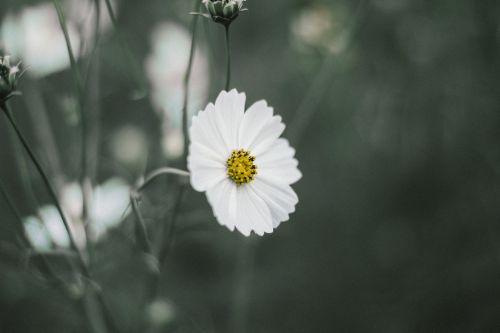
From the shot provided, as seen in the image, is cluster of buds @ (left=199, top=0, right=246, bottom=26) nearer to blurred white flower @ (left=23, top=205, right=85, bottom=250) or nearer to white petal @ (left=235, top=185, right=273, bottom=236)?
white petal @ (left=235, top=185, right=273, bottom=236)

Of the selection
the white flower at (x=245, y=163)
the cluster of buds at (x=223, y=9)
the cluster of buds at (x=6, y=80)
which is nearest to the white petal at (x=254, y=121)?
the white flower at (x=245, y=163)

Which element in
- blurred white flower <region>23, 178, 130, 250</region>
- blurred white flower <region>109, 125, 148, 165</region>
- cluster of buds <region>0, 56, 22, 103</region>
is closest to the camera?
cluster of buds <region>0, 56, 22, 103</region>

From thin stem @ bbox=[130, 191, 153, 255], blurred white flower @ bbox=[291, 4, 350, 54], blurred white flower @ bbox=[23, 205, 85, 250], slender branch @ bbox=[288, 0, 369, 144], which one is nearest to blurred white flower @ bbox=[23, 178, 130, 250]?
blurred white flower @ bbox=[23, 205, 85, 250]

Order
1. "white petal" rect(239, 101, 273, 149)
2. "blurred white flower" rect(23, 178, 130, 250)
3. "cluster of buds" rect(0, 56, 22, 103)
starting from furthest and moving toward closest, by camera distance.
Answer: "blurred white flower" rect(23, 178, 130, 250) < "white petal" rect(239, 101, 273, 149) < "cluster of buds" rect(0, 56, 22, 103)

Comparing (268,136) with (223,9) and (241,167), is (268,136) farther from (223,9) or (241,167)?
(223,9)

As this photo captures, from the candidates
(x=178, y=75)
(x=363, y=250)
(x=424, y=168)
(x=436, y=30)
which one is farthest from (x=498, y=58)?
(x=178, y=75)

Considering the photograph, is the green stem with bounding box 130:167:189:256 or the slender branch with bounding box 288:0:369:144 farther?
the slender branch with bounding box 288:0:369:144
